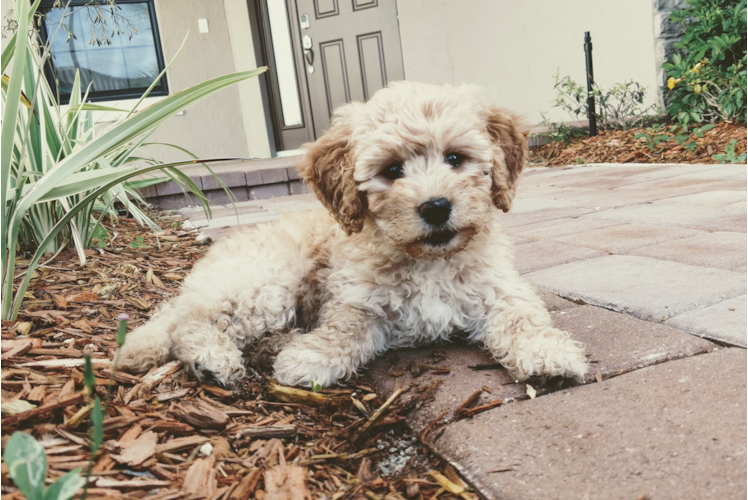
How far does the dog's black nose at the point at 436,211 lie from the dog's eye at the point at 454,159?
0.25 m

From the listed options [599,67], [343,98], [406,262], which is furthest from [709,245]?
[343,98]

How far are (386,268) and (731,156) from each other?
4.76 meters

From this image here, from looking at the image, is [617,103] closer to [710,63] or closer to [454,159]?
[710,63]

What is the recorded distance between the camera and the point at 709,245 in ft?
9.94

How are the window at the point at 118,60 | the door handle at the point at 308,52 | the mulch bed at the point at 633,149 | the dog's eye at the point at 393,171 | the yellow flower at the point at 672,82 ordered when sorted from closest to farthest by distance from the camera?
the dog's eye at the point at 393,171 → the mulch bed at the point at 633,149 → the yellow flower at the point at 672,82 → the window at the point at 118,60 → the door handle at the point at 308,52

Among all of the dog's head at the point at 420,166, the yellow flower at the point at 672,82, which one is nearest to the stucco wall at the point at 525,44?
the yellow flower at the point at 672,82

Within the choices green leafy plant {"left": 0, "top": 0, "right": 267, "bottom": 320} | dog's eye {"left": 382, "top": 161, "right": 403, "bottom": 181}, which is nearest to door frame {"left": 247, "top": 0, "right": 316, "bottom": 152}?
green leafy plant {"left": 0, "top": 0, "right": 267, "bottom": 320}

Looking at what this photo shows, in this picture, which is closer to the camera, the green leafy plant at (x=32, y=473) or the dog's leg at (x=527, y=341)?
the green leafy plant at (x=32, y=473)

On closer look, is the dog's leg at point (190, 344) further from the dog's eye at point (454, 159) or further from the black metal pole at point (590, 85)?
the black metal pole at point (590, 85)

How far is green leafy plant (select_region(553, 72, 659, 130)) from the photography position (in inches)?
299

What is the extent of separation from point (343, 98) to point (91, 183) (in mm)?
7844

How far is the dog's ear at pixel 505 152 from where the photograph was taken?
7.64 feet

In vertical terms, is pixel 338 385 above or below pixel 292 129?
below

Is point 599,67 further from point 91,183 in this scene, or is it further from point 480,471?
point 480,471
